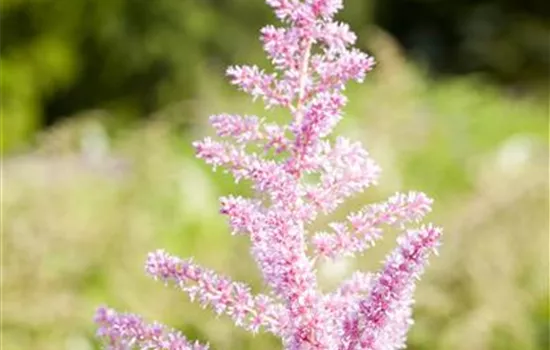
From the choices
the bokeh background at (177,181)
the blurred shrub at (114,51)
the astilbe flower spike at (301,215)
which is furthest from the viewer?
the blurred shrub at (114,51)

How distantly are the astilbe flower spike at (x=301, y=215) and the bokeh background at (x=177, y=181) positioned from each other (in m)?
3.91

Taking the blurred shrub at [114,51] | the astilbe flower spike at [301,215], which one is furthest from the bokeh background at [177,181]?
the astilbe flower spike at [301,215]

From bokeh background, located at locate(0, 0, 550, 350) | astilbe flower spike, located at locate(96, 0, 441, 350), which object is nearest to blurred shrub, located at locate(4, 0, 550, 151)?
bokeh background, located at locate(0, 0, 550, 350)

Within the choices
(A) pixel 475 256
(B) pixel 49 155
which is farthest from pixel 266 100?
(B) pixel 49 155

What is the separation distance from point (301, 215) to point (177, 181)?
881 cm

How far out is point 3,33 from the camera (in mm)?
19906

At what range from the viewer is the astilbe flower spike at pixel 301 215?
4.86 ft

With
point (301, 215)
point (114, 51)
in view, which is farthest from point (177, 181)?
point (114, 51)

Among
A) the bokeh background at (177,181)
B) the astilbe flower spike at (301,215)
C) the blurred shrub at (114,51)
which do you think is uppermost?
the blurred shrub at (114,51)

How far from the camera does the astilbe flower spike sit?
148 cm

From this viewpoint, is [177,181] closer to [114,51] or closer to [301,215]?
[301,215]

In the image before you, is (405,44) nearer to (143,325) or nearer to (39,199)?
(39,199)

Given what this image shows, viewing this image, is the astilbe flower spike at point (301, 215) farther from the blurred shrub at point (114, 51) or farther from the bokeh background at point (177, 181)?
the blurred shrub at point (114, 51)

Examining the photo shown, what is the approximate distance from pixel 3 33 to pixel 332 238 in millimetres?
18816
